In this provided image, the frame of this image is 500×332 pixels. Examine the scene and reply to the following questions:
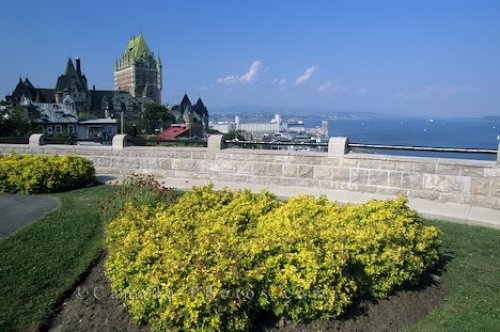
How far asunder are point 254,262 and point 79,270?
2574mm

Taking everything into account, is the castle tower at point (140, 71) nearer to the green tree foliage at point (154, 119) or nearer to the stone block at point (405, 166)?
the green tree foliage at point (154, 119)

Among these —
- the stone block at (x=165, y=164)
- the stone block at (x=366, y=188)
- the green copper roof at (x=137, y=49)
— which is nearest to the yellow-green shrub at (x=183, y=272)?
the stone block at (x=366, y=188)

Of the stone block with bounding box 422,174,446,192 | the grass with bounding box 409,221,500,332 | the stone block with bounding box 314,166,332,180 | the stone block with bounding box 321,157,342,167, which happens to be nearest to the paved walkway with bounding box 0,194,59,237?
the stone block with bounding box 314,166,332,180

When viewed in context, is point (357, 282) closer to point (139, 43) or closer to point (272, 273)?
point (272, 273)

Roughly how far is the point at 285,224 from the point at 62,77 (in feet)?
530

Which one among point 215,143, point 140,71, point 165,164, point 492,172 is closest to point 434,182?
point 492,172

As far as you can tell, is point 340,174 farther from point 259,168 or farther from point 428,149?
point 259,168

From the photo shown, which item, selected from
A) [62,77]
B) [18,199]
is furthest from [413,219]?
[62,77]

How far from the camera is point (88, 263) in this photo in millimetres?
5492

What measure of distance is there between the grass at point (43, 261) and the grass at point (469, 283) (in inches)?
154

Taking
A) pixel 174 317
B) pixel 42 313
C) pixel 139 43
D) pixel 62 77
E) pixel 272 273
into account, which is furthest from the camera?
pixel 139 43

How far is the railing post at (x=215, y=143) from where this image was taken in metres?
11.4

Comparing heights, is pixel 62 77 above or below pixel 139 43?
below

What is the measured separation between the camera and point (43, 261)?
557 cm
